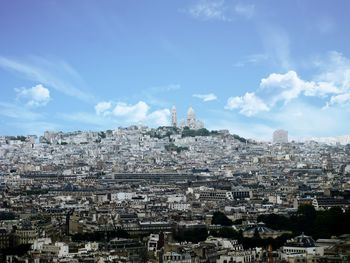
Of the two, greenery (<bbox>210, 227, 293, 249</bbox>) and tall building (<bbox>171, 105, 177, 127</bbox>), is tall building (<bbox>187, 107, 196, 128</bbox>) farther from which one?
greenery (<bbox>210, 227, 293, 249</bbox>)

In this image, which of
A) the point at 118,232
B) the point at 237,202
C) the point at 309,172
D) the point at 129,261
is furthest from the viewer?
the point at 309,172

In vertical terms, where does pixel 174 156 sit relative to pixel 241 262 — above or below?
above

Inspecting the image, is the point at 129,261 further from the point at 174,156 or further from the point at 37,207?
the point at 174,156

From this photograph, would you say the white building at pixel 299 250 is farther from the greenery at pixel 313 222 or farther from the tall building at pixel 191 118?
the tall building at pixel 191 118

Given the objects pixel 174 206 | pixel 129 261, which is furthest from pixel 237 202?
pixel 129 261

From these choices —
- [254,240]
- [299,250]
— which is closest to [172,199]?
[254,240]

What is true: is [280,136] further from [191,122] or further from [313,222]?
[313,222]

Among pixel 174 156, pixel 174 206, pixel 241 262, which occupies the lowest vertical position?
pixel 241 262
